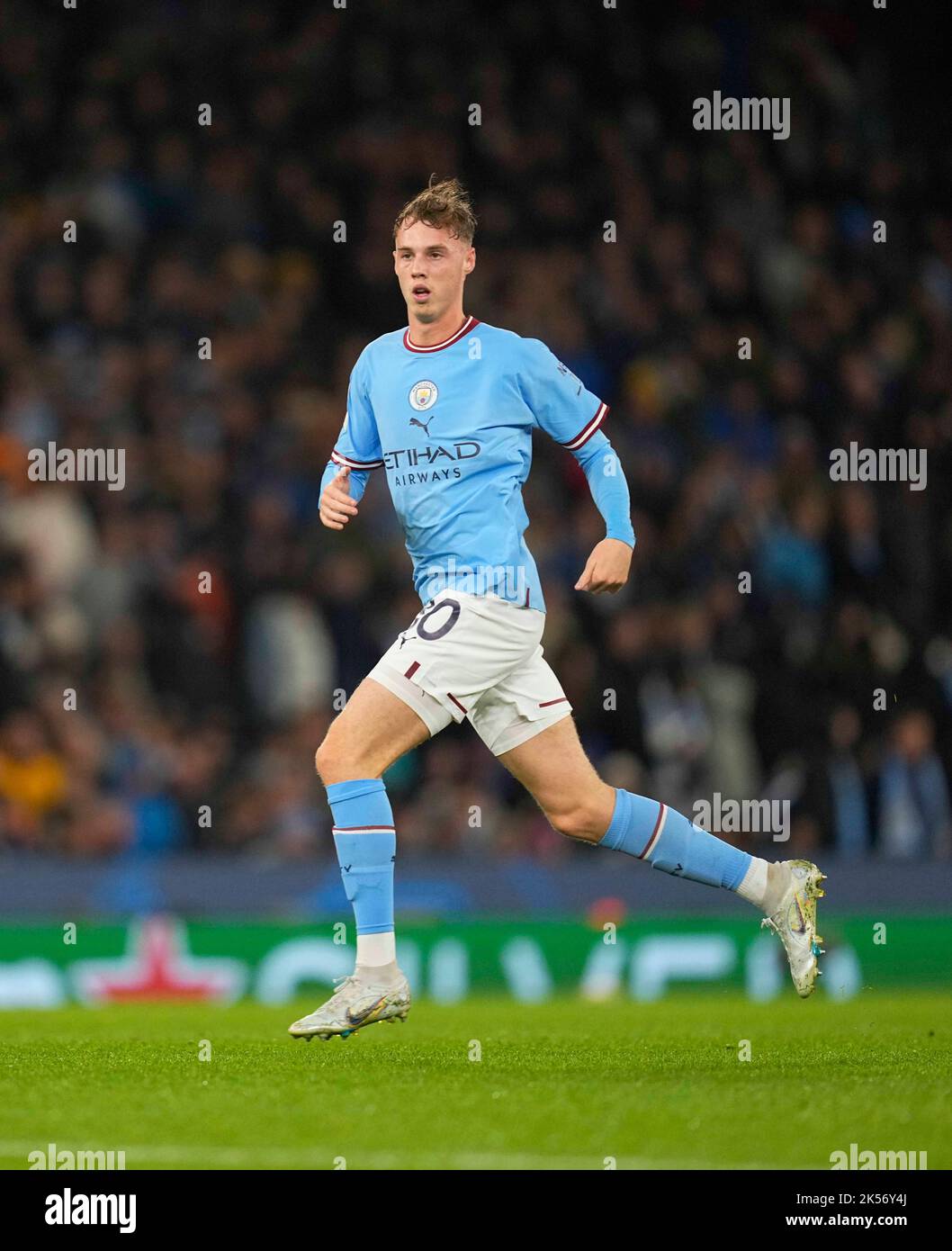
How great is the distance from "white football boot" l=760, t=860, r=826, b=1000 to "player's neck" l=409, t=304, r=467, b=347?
2.24m

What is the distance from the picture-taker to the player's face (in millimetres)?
7016

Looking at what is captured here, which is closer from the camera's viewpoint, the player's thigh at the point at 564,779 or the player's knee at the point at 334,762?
the player's knee at the point at 334,762

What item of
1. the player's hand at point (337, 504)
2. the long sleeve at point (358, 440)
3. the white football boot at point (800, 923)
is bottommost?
the white football boot at point (800, 923)

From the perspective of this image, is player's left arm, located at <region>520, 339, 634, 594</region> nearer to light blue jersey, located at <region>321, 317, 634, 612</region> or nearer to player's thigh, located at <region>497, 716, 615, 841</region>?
light blue jersey, located at <region>321, 317, 634, 612</region>

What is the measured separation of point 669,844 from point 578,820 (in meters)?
0.37

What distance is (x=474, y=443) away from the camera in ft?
22.9

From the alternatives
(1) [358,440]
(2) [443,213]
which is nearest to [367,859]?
(1) [358,440]

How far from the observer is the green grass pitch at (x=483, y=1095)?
5.38 metres

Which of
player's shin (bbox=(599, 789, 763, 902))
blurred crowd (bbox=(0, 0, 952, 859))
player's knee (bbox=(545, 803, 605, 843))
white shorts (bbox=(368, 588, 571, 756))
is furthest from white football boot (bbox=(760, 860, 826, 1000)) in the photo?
blurred crowd (bbox=(0, 0, 952, 859))

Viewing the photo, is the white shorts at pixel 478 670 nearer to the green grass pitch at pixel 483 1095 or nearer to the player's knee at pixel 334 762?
the player's knee at pixel 334 762

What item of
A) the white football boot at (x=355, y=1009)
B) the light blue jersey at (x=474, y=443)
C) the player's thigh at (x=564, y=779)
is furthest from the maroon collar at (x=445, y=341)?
the white football boot at (x=355, y=1009)

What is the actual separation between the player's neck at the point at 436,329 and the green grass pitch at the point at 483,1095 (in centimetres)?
251

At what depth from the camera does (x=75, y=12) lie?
17.7 m

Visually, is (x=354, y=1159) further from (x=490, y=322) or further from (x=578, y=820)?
(x=490, y=322)
